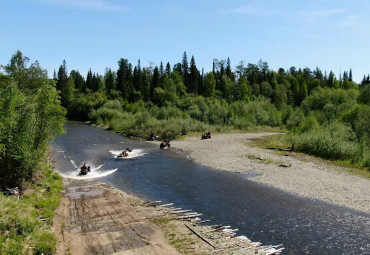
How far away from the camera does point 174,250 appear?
738 inches

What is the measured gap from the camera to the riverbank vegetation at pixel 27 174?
17.7m

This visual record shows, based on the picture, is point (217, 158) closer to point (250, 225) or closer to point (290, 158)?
point (290, 158)

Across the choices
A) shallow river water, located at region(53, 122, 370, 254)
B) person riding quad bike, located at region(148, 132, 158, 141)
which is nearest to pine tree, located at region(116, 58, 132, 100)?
person riding quad bike, located at region(148, 132, 158, 141)

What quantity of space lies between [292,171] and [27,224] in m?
30.4

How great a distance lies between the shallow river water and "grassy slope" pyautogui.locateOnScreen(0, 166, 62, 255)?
8946mm

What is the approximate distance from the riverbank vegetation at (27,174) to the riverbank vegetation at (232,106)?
119 feet

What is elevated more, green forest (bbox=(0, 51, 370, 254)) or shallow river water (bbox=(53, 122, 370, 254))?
green forest (bbox=(0, 51, 370, 254))

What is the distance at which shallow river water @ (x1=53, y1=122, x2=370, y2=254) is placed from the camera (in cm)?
2131

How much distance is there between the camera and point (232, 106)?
9994cm

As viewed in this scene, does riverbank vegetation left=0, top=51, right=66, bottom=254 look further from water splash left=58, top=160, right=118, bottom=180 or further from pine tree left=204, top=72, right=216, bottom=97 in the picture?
pine tree left=204, top=72, right=216, bottom=97

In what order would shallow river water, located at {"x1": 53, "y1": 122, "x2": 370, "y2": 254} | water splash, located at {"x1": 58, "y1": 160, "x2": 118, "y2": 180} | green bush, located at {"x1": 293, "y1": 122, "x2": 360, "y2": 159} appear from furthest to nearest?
green bush, located at {"x1": 293, "y1": 122, "x2": 360, "y2": 159}, water splash, located at {"x1": 58, "y1": 160, "x2": 118, "y2": 180}, shallow river water, located at {"x1": 53, "y1": 122, "x2": 370, "y2": 254}

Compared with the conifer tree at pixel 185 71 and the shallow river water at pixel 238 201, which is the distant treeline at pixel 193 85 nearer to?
the conifer tree at pixel 185 71

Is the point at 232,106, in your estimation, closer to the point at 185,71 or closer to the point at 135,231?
the point at 185,71

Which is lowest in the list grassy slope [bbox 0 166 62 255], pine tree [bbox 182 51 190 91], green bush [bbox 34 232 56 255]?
green bush [bbox 34 232 56 255]
